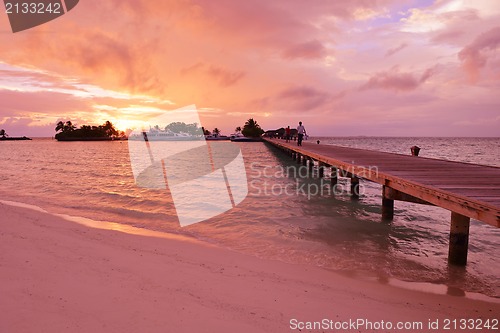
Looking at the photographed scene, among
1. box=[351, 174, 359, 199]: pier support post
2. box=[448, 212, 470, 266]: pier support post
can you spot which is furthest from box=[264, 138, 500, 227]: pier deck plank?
box=[351, 174, 359, 199]: pier support post

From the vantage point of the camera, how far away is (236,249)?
7047 mm

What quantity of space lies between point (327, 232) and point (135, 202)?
780 centimetres

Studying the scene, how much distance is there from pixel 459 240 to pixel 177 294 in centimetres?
556

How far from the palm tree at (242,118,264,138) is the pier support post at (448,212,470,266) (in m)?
120

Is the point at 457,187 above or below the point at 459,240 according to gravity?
above

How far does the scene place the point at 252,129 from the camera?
129000 mm

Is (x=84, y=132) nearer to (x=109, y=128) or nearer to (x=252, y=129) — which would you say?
(x=109, y=128)

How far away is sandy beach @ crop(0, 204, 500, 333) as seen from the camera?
338 cm

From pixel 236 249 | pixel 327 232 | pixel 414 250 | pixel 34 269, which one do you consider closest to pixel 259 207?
pixel 327 232

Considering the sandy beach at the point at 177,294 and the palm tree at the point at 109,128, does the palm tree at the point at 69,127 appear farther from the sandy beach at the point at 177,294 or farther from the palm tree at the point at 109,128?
the sandy beach at the point at 177,294

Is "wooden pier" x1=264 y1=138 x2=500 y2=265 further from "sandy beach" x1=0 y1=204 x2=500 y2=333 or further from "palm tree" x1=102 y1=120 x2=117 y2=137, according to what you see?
"palm tree" x1=102 y1=120 x2=117 y2=137

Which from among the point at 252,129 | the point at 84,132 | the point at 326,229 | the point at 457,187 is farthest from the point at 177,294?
the point at 84,132

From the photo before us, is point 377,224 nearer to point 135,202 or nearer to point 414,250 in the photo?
point 414,250

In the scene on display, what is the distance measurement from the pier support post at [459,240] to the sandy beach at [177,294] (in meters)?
1.67
